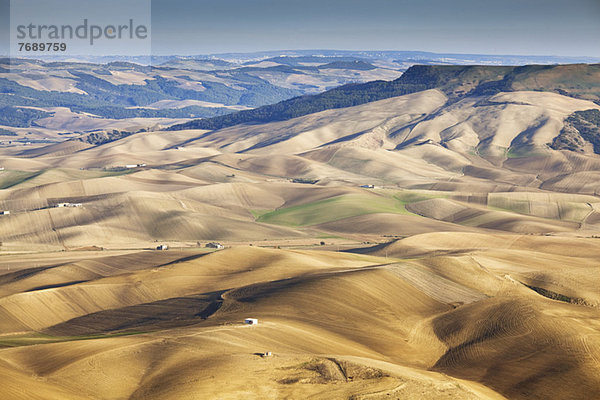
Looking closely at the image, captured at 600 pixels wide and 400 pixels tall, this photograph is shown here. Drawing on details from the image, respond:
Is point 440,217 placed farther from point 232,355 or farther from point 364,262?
point 232,355

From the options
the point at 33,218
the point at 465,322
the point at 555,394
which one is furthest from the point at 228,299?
the point at 33,218

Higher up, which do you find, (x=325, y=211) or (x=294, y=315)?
(x=294, y=315)

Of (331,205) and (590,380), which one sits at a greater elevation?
(590,380)

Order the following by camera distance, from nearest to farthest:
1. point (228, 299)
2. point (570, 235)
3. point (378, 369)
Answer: point (378, 369) < point (228, 299) < point (570, 235)

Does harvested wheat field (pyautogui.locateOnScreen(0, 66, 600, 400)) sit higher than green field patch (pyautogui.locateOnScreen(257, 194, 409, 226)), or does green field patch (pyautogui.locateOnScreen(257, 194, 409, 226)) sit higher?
harvested wheat field (pyautogui.locateOnScreen(0, 66, 600, 400))

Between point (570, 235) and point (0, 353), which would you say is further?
point (570, 235)

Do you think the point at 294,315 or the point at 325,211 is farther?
the point at 325,211

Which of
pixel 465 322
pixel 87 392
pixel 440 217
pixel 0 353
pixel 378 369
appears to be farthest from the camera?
pixel 440 217

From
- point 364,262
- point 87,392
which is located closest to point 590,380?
point 87,392
